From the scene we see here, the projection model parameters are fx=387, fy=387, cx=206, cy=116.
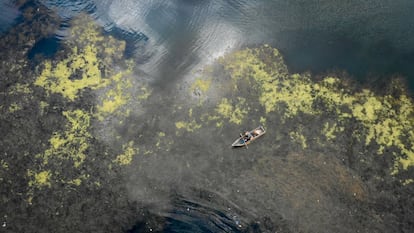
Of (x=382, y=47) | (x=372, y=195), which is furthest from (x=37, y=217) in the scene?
(x=382, y=47)

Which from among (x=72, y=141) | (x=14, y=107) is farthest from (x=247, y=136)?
(x=14, y=107)

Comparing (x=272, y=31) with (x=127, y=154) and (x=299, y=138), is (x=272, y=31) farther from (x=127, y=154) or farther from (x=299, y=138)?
(x=127, y=154)

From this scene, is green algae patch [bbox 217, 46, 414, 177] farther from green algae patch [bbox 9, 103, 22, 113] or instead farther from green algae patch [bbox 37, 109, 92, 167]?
green algae patch [bbox 9, 103, 22, 113]

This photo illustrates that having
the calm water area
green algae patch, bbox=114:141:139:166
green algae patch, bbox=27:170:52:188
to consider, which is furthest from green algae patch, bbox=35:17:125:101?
green algae patch, bbox=27:170:52:188

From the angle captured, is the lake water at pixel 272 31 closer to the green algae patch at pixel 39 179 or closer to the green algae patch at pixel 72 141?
the green algae patch at pixel 72 141

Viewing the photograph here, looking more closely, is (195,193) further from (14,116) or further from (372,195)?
(14,116)

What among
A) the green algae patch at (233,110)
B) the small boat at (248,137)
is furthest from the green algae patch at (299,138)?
the green algae patch at (233,110)
